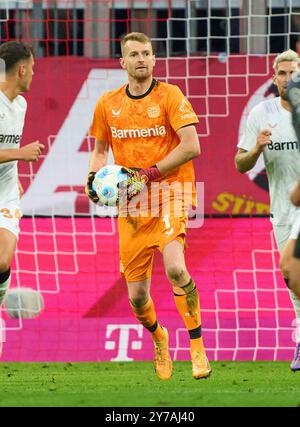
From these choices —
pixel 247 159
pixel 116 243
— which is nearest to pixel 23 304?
pixel 116 243

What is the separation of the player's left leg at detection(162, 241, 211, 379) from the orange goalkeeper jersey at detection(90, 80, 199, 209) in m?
0.59

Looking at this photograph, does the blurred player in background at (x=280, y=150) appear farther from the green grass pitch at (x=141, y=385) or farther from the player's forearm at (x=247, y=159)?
the green grass pitch at (x=141, y=385)

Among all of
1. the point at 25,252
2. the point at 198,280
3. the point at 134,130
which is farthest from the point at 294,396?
the point at 25,252

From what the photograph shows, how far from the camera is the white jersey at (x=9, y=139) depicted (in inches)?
346

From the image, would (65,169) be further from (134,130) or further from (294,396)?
(294,396)

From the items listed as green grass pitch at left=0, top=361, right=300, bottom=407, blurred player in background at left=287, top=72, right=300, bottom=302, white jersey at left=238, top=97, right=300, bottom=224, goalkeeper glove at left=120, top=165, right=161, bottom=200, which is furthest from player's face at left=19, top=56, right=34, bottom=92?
blurred player in background at left=287, top=72, right=300, bottom=302

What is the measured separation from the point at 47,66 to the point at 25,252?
1.78 meters

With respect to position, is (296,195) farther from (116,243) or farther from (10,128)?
(116,243)

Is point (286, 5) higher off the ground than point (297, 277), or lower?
higher

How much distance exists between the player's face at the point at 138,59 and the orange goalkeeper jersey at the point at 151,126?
174 millimetres

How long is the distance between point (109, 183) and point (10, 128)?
0.87 m

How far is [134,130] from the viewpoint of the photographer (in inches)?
352

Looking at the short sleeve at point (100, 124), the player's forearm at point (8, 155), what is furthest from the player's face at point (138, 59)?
the player's forearm at point (8, 155)

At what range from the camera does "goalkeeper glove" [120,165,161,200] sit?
863 centimetres
